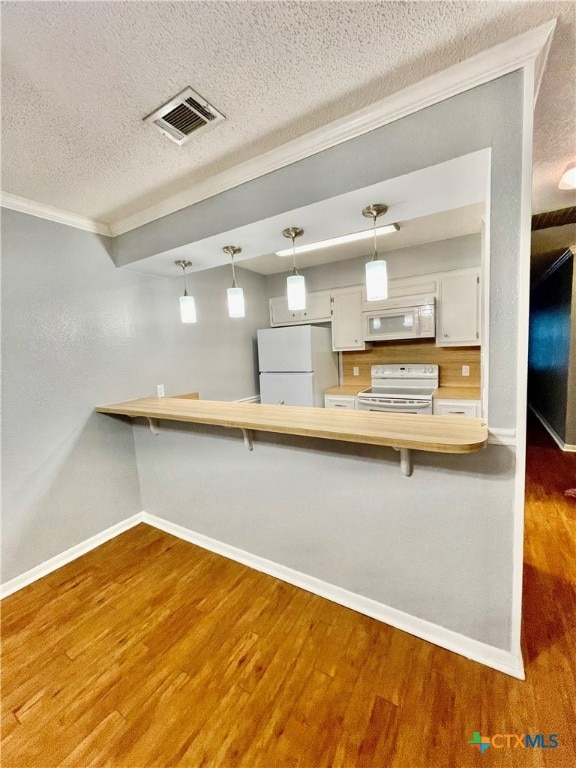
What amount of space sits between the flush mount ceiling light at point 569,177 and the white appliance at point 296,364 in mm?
2245

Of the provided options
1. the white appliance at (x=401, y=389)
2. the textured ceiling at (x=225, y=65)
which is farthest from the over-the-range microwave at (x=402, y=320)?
the textured ceiling at (x=225, y=65)

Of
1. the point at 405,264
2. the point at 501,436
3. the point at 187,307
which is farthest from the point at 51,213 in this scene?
the point at 405,264

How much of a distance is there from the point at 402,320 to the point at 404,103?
2207 millimetres

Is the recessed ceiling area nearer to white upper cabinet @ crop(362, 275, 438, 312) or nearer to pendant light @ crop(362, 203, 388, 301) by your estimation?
pendant light @ crop(362, 203, 388, 301)

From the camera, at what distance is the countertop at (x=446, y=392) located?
3049 millimetres

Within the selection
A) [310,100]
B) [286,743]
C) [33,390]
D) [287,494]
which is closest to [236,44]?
[310,100]

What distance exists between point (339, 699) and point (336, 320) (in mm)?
3231

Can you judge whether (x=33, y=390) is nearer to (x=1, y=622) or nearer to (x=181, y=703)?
(x=1, y=622)

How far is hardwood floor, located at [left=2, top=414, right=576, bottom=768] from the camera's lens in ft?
3.71

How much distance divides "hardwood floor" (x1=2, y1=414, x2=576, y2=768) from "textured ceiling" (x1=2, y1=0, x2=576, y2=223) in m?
2.43

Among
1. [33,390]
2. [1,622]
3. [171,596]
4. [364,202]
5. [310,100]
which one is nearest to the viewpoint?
[310,100]

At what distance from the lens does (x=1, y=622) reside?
1.75 metres

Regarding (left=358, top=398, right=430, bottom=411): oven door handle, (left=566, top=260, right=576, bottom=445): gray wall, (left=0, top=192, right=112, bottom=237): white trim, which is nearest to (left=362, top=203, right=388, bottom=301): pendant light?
(left=358, top=398, right=430, bottom=411): oven door handle

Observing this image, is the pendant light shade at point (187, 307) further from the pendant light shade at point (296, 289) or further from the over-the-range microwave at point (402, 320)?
the over-the-range microwave at point (402, 320)
